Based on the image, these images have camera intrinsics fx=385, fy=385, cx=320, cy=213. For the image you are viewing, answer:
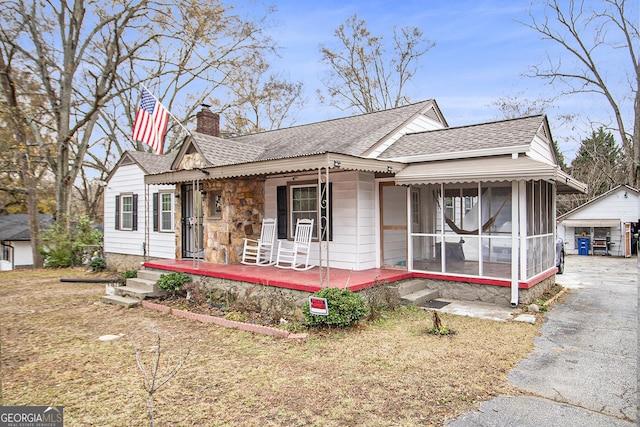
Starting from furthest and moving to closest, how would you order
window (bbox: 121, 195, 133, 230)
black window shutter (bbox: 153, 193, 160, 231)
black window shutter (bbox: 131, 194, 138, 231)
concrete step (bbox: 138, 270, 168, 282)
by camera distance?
window (bbox: 121, 195, 133, 230), black window shutter (bbox: 131, 194, 138, 231), black window shutter (bbox: 153, 193, 160, 231), concrete step (bbox: 138, 270, 168, 282)

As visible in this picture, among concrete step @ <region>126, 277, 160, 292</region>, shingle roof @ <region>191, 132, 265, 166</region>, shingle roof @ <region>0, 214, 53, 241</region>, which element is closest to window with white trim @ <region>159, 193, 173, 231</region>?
shingle roof @ <region>191, 132, 265, 166</region>

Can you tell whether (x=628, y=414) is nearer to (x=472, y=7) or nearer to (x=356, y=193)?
(x=356, y=193)

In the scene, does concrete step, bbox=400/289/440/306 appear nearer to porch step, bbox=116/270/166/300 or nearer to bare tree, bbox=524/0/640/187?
porch step, bbox=116/270/166/300

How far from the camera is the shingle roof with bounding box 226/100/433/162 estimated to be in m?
9.07

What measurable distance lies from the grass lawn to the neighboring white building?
612 centimetres

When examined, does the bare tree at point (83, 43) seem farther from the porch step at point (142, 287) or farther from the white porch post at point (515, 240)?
the white porch post at point (515, 240)

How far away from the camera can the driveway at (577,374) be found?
127 inches

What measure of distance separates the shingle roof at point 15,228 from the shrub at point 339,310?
2165 centimetres

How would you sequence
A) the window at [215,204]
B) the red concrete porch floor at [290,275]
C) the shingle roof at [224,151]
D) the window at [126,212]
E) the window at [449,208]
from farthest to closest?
1. the window at [126,212]
2. the shingle roof at [224,151]
3. the window at [215,204]
4. the window at [449,208]
5. the red concrete porch floor at [290,275]

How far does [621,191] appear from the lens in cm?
1677

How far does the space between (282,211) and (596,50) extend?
69.0ft

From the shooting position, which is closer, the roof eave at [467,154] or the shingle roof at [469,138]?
the roof eave at [467,154]

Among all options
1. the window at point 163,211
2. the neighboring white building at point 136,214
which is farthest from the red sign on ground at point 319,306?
the window at point 163,211

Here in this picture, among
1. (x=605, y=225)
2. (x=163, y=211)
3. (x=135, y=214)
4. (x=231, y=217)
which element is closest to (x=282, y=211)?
(x=231, y=217)
